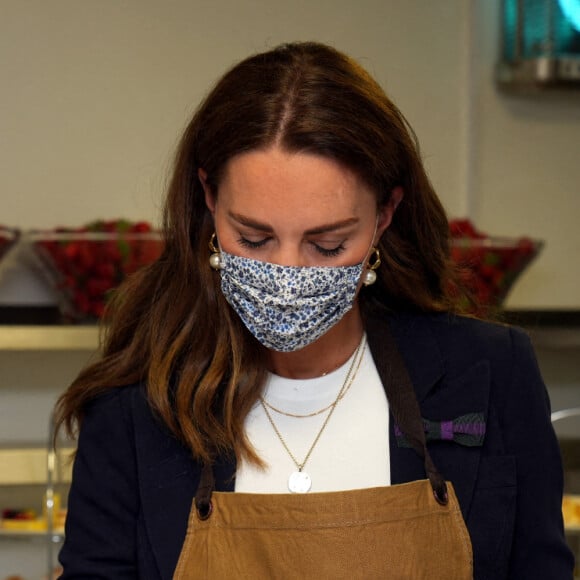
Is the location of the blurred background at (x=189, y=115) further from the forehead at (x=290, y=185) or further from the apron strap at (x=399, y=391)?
the forehead at (x=290, y=185)

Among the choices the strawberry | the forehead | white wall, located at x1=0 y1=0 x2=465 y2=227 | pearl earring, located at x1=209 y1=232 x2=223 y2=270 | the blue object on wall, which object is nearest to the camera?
the forehead

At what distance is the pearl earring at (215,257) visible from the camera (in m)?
1.42

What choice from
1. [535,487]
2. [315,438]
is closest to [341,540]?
[315,438]

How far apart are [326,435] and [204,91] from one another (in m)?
1.39

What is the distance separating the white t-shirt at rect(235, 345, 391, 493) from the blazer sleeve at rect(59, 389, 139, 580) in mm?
154

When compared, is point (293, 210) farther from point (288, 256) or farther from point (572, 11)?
point (572, 11)

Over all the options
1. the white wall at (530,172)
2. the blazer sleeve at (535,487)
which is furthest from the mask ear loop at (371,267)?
the white wall at (530,172)

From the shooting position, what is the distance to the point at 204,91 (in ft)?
8.86

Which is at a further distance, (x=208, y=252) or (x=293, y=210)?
(x=208, y=252)

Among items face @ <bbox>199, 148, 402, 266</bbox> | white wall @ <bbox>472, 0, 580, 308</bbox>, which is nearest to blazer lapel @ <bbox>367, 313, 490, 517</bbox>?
face @ <bbox>199, 148, 402, 266</bbox>

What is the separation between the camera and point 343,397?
1535 mm

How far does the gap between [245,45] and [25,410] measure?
100 centimetres

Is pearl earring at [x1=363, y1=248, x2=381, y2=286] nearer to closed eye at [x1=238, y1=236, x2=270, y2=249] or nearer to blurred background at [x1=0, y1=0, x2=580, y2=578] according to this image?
closed eye at [x1=238, y1=236, x2=270, y2=249]

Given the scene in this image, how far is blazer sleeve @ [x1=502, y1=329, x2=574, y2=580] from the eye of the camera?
1.42m
